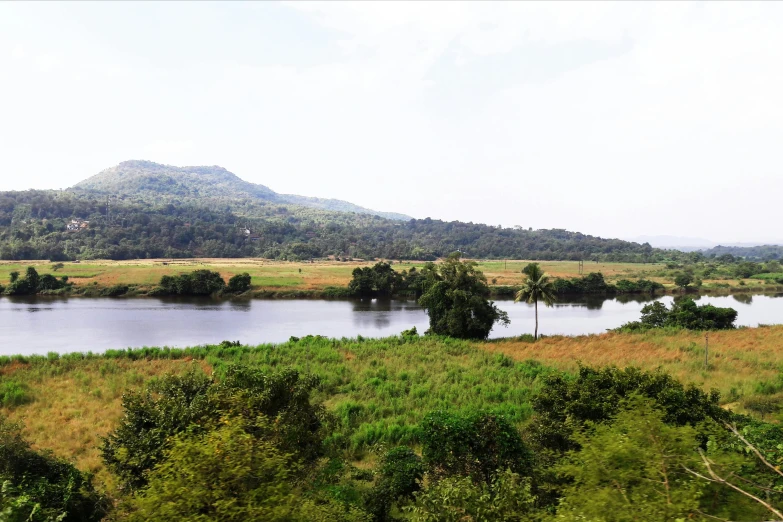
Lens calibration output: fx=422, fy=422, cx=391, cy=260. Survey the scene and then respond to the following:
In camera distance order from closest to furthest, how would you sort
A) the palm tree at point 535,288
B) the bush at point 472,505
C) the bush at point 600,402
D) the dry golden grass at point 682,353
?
the bush at point 472,505 → the bush at point 600,402 → the dry golden grass at point 682,353 → the palm tree at point 535,288

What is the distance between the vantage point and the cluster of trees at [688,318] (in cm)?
3747

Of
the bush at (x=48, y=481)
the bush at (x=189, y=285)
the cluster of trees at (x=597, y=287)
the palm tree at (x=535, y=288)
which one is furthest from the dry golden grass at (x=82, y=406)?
the cluster of trees at (x=597, y=287)

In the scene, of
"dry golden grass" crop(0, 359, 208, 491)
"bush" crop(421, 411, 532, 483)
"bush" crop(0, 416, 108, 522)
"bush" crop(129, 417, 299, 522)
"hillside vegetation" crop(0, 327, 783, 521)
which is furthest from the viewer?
"dry golden grass" crop(0, 359, 208, 491)

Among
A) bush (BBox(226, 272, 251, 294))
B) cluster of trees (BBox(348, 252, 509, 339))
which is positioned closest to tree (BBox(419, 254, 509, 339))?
cluster of trees (BBox(348, 252, 509, 339))

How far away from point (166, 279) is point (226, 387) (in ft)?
204

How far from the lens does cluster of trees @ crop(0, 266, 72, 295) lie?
60.0 metres

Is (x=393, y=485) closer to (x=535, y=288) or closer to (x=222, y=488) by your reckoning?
(x=222, y=488)

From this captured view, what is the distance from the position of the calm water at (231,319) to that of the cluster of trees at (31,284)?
2273 millimetres

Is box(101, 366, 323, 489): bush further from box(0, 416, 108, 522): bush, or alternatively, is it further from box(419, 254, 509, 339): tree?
box(419, 254, 509, 339): tree

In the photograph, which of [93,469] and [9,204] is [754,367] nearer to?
[93,469]

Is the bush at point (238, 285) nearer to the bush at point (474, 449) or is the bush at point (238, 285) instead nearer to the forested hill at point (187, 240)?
the bush at point (474, 449)

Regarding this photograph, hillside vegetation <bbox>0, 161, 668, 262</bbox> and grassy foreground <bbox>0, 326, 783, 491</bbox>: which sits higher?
hillside vegetation <bbox>0, 161, 668, 262</bbox>

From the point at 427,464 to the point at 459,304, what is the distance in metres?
24.6

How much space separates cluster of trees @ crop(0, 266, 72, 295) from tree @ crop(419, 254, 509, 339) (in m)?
59.6
